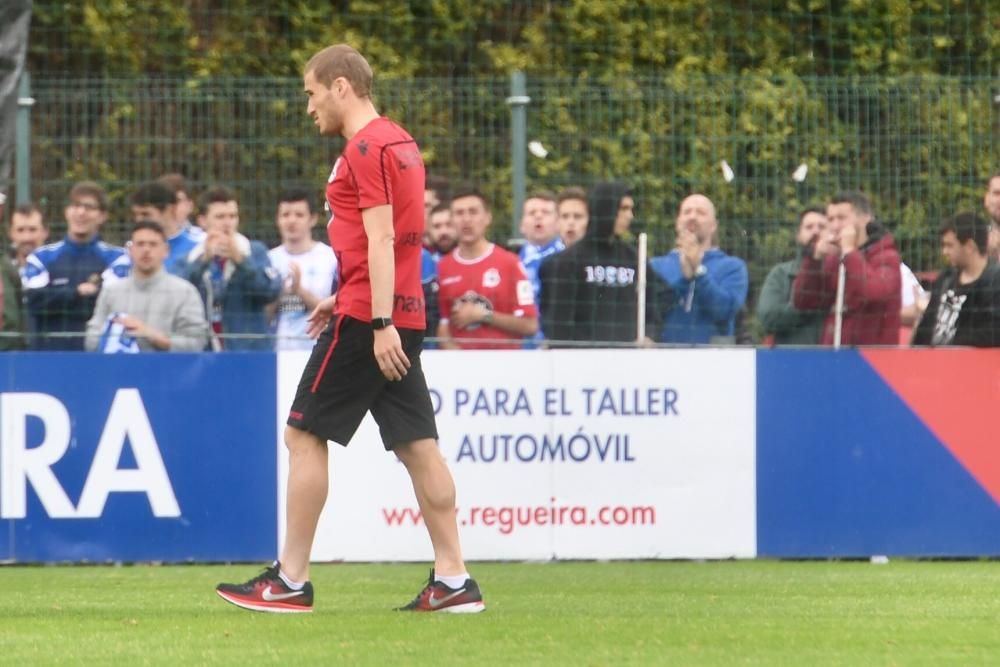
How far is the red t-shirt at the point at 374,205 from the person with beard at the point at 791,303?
156 inches

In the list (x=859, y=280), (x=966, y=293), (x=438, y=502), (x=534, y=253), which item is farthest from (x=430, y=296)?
(x=438, y=502)

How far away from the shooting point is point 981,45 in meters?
13.1

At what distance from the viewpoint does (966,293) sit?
10.4m

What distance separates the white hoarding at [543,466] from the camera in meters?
10.1

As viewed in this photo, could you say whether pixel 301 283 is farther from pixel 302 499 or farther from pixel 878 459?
pixel 302 499

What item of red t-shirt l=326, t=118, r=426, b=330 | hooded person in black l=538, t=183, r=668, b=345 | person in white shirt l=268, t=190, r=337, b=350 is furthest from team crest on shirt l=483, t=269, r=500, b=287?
red t-shirt l=326, t=118, r=426, b=330

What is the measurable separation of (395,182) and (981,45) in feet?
23.6

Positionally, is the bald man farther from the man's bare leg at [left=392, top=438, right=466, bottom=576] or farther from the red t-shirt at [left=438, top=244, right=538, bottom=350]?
the man's bare leg at [left=392, top=438, right=466, bottom=576]

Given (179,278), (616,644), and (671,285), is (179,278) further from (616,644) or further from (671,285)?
(616,644)

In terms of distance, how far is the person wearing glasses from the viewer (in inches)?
420

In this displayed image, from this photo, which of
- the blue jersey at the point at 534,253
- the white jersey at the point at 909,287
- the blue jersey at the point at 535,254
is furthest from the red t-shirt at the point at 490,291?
the white jersey at the point at 909,287

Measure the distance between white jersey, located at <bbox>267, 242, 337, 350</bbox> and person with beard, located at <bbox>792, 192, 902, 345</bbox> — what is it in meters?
2.52

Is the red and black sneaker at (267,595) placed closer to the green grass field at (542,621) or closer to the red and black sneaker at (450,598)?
the green grass field at (542,621)

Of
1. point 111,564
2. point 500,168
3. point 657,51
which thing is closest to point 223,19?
point 657,51
